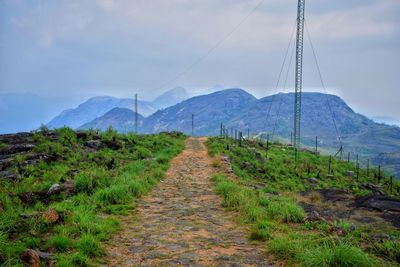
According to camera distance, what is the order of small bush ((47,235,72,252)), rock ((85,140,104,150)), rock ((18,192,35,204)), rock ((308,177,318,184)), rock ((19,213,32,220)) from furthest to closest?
rock ((308,177,318,184)) < rock ((85,140,104,150)) < rock ((18,192,35,204)) < rock ((19,213,32,220)) < small bush ((47,235,72,252))

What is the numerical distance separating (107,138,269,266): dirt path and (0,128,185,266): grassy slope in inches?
24.5

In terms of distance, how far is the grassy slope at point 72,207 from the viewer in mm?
8125

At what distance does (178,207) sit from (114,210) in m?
2.46

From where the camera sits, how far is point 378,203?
18.0 m

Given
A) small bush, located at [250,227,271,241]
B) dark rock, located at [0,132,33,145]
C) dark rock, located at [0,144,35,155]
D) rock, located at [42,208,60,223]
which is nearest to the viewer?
small bush, located at [250,227,271,241]

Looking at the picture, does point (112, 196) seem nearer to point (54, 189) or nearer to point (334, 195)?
point (54, 189)

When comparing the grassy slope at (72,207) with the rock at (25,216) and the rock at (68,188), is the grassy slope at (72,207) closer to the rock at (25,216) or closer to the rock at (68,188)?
the rock at (25,216)

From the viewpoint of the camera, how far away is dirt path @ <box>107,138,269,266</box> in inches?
317

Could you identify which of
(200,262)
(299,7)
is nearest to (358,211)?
(200,262)

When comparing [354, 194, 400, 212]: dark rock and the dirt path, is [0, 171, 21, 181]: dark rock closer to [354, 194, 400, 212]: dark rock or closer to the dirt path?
the dirt path

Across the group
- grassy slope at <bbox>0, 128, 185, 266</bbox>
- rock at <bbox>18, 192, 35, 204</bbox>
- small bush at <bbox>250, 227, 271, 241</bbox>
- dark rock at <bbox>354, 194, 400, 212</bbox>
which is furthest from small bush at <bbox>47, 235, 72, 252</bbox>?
dark rock at <bbox>354, 194, 400, 212</bbox>

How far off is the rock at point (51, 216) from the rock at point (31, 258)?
2412 millimetres

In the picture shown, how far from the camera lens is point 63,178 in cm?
1650

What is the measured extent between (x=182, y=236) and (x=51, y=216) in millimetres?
3744
